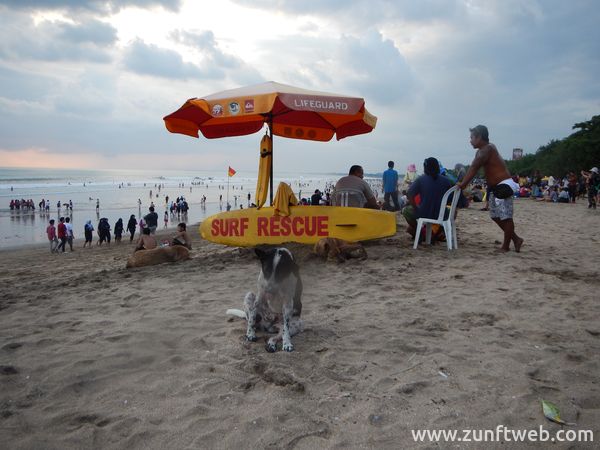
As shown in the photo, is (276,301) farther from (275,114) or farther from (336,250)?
(275,114)

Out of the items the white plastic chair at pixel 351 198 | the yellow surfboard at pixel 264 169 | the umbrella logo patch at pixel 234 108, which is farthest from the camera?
the white plastic chair at pixel 351 198

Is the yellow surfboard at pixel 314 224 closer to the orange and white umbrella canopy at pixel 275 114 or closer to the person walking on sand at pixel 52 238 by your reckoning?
the orange and white umbrella canopy at pixel 275 114

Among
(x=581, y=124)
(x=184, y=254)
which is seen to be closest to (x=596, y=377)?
(x=184, y=254)

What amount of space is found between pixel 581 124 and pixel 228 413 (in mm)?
48575

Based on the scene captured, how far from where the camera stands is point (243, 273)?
564cm

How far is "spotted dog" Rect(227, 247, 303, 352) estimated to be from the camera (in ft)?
A: 10.8

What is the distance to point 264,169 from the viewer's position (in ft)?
22.5

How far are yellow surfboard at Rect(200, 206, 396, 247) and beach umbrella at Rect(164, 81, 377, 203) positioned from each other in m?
0.72

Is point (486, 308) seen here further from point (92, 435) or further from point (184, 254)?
point (184, 254)

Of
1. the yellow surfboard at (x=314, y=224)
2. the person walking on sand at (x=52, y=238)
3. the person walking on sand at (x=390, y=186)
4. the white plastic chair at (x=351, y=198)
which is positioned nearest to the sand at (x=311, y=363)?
the yellow surfboard at (x=314, y=224)

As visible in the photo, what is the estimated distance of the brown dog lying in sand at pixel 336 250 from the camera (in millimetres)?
6094

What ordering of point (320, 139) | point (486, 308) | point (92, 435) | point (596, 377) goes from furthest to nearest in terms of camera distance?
point (320, 139) → point (486, 308) → point (596, 377) → point (92, 435)

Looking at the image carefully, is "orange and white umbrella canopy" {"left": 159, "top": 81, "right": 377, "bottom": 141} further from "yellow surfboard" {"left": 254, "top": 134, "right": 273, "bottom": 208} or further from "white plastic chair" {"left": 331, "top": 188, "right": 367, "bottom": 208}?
"white plastic chair" {"left": 331, "top": 188, "right": 367, "bottom": 208}

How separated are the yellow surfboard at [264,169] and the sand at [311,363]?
6.86 ft
